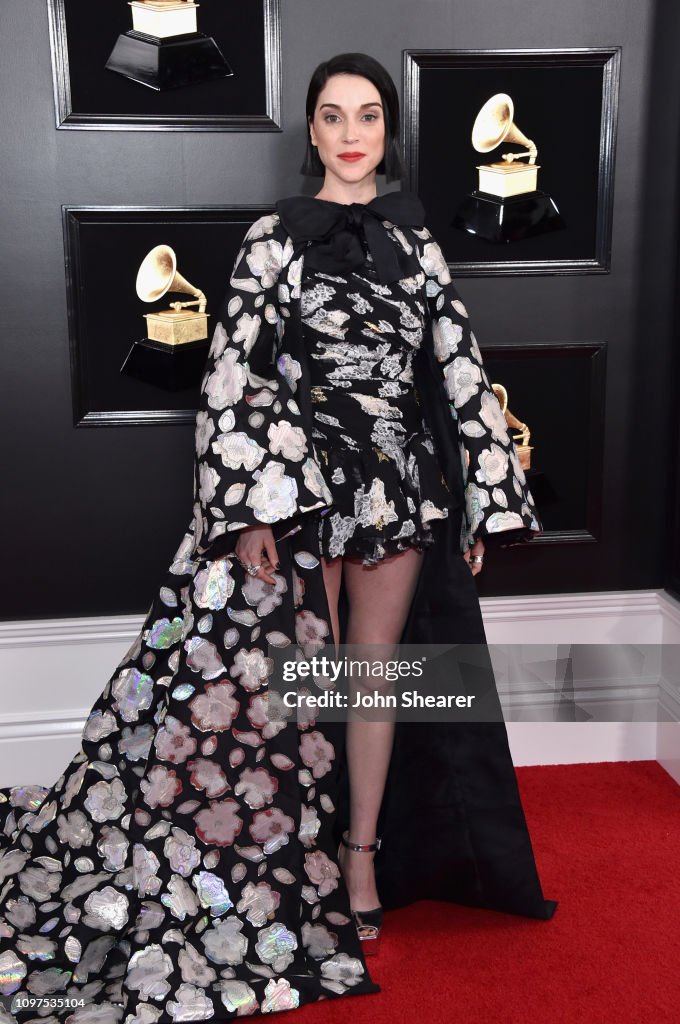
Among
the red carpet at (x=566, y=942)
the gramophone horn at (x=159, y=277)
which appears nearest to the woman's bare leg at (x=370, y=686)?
Result: the red carpet at (x=566, y=942)

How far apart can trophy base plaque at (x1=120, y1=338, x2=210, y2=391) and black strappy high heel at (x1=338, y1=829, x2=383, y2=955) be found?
1.23 m

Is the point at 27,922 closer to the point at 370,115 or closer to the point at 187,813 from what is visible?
the point at 187,813

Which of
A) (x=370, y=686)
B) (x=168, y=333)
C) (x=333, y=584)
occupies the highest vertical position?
(x=168, y=333)

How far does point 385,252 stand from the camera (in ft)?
6.90

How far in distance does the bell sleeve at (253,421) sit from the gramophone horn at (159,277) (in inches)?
20.5

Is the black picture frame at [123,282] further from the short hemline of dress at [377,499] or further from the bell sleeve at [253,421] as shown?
the short hemline of dress at [377,499]

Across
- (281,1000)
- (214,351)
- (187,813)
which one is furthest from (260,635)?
(281,1000)

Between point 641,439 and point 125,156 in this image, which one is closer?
point 125,156

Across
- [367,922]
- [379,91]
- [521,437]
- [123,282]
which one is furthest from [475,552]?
[123,282]

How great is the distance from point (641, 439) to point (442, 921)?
1420mm

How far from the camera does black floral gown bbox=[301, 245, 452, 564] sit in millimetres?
2107

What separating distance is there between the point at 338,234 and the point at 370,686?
3.24ft

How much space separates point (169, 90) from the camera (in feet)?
8.25

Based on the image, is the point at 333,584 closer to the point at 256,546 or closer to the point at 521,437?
the point at 256,546
